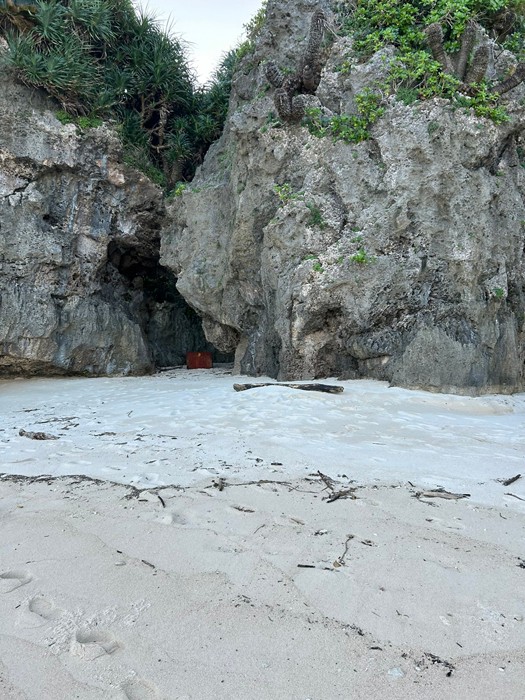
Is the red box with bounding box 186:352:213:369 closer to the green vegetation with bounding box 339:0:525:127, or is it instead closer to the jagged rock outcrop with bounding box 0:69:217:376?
the jagged rock outcrop with bounding box 0:69:217:376

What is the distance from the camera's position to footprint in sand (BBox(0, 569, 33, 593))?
6.34 ft

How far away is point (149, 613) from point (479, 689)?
119 centimetres

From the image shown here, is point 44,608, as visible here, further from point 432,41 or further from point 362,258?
point 432,41

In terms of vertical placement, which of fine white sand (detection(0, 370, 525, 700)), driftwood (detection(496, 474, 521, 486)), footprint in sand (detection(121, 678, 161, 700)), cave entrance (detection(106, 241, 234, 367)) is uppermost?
cave entrance (detection(106, 241, 234, 367))

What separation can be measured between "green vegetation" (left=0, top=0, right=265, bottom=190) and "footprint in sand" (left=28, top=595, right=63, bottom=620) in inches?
508

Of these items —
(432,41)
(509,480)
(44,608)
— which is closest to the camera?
(44,608)

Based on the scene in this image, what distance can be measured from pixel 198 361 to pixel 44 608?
13897 millimetres

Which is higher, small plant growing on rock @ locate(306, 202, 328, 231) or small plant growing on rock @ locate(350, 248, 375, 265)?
small plant growing on rock @ locate(306, 202, 328, 231)

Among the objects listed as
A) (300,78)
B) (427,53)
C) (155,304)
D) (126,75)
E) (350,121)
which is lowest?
(155,304)

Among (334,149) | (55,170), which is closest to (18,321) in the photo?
(55,170)

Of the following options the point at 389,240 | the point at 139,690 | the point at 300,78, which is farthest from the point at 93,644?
the point at 300,78

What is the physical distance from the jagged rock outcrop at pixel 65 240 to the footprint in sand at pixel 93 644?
35.7ft

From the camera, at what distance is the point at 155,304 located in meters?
16.1

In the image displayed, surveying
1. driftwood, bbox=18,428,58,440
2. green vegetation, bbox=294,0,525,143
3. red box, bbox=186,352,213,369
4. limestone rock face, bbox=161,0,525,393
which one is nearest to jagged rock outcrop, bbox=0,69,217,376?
red box, bbox=186,352,213,369
